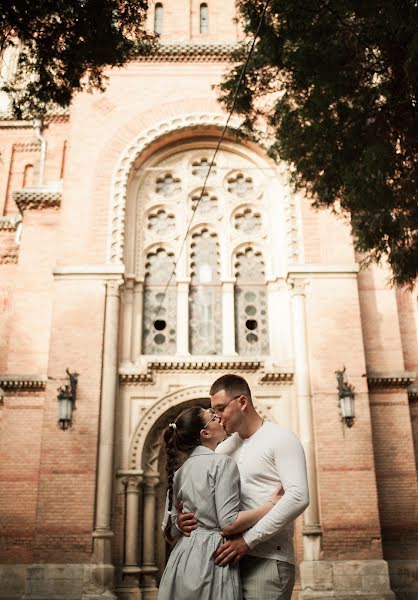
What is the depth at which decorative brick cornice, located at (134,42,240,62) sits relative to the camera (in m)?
14.3

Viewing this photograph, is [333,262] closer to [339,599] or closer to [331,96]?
[331,96]

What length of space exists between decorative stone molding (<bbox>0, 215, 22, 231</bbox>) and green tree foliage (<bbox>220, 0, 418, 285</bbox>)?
284 inches

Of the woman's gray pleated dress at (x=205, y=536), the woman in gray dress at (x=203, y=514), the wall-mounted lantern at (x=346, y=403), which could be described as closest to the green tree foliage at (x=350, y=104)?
the wall-mounted lantern at (x=346, y=403)

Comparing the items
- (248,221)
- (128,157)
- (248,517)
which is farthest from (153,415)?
(248,517)

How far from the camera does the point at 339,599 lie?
10.2 m

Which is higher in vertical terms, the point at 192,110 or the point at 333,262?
the point at 192,110

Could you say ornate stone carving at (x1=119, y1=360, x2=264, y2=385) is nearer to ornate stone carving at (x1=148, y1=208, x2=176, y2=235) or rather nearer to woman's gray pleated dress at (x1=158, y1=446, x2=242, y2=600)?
A: ornate stone carving at (x1=148, y1=208, x2=176, y2=235)

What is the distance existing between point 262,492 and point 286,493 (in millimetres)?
242

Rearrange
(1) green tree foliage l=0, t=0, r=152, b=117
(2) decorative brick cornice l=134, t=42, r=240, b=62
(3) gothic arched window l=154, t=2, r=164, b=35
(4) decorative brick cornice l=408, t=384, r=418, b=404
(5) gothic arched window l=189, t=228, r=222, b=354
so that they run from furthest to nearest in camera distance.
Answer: (3) gothic arched window l=154, t=2, r=164, b=35, (2) decorative brick cornice l=134, t=42, r=240, b=62, (5) gothic arched window l=189, t=228, r=222, b=354, (4) decorative brick cornice l=408, t=384, r=418, b=404, (1) green tree foliage l=0, t=0, r=152, b=117

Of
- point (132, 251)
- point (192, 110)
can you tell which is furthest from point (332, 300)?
point (192, 110)

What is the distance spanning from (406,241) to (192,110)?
6528 mm

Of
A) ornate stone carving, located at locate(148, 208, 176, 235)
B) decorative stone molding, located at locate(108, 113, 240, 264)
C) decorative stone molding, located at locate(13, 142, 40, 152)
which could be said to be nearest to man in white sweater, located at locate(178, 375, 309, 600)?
→ decorative stone molding, located at locate(108, 113, 240, 264)

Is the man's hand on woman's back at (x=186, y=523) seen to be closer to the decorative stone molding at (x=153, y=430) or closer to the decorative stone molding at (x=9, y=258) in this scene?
the decorative stone molding at (x=153, y=430)

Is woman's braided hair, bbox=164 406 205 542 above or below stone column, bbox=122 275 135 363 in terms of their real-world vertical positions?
below
